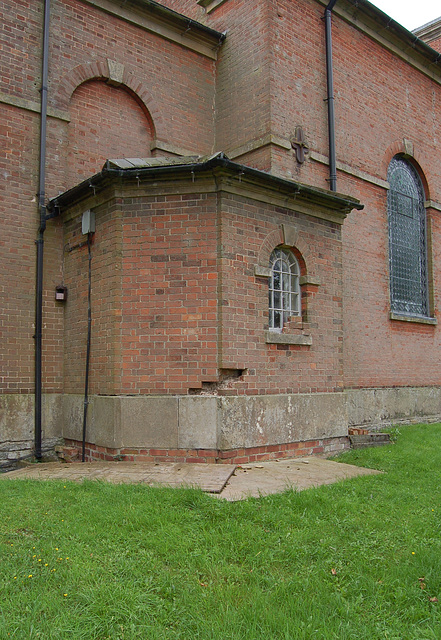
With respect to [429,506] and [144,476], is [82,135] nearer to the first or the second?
[144,476]

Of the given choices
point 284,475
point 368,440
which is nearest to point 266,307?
point 284,475

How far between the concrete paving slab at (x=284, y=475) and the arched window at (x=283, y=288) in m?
2.13

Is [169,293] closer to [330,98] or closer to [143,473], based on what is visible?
[143,473]

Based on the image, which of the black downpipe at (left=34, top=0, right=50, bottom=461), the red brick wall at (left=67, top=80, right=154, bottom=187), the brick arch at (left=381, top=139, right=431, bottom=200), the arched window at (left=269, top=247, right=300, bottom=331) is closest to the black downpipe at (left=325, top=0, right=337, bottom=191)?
the brick arch at (left=381, top=139, right=431, bottom=200)

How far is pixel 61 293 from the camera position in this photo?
30.5 ft

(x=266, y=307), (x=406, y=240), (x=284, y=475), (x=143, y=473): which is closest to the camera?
(x=143, y=473)

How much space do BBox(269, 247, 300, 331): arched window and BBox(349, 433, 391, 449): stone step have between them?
2442 millimetres

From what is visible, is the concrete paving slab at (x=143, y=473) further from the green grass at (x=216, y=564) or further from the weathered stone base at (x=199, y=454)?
the green grass at (x=216, y=564)

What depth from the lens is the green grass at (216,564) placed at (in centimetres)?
328

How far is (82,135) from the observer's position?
9922mm

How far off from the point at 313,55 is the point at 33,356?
8.53 m

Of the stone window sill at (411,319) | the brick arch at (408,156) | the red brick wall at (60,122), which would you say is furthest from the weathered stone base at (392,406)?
the red brick wall at (60,122)

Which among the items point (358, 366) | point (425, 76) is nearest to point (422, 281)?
point (358, 366)

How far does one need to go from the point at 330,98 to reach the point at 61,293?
719 centimetres
